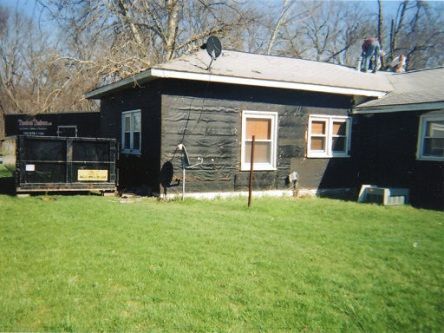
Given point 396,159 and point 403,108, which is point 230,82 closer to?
point 403,108

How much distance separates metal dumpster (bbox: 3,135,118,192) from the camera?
9391mm

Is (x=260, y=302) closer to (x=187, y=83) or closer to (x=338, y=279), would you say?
(x=338, y=279)

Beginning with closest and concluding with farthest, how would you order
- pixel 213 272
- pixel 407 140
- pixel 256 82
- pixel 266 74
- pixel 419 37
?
1. pixel 213 272
2. pixel 256 82
3. pixel 266 74
4. pixel 407 140
5. pixel 419 37

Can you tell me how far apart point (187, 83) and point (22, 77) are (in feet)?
110

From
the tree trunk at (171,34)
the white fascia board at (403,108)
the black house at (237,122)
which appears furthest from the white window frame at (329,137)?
the tree trunk at (171,34)

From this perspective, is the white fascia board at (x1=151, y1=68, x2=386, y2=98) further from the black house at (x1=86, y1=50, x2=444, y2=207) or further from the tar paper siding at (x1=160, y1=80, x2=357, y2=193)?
the tar paper siding at (x1=160, y1=80, x2=357, y2=193)

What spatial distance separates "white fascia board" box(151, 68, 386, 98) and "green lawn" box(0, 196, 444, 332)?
11.8 feet

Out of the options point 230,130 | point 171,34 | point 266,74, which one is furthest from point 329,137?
point 171,34

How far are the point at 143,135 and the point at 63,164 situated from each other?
96.6 inches

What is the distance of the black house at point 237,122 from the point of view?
1009 cm

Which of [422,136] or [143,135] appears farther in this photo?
[422,136]

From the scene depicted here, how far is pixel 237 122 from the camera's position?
10883mm

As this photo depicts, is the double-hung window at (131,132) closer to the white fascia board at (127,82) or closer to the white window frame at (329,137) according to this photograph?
the white fascia board at (127,82)

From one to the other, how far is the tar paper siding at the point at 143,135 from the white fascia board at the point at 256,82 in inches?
34.8
